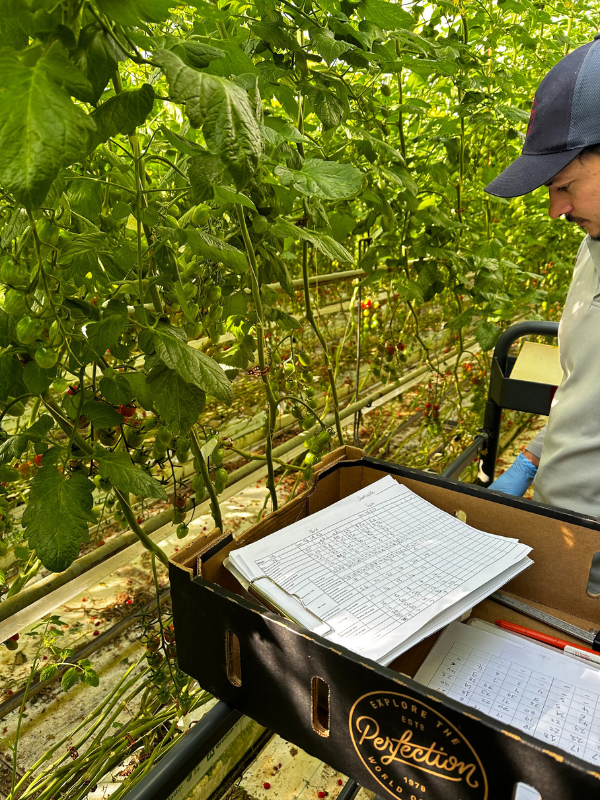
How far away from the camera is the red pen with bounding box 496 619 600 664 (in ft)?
2.41

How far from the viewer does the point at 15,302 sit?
25.6 inches

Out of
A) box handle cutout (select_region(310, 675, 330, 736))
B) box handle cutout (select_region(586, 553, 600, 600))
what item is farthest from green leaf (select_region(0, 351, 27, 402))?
box handle cutout (select_region(586, 553, 600, 600))

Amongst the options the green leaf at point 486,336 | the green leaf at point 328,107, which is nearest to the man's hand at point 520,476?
the green leaf at point 486,336

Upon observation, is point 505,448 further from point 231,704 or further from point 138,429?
point 231,704

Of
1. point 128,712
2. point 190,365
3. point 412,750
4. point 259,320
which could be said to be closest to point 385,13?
point 259,320

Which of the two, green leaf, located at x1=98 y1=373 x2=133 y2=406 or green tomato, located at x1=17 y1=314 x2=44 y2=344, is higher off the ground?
green tomato, located at x1=17 y1=314 x2=44 y2=344

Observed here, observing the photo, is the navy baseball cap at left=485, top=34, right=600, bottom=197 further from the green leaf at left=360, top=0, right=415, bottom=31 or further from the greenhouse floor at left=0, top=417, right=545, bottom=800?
the greenhouse floor at left=0, top=417, right=545, bottom=800

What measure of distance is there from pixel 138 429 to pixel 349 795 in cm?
71

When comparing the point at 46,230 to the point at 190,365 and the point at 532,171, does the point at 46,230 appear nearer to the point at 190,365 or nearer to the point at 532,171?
the point at 190,365

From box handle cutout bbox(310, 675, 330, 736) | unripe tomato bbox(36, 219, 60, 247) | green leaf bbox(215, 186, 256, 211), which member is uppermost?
green leaf bbox(215, 186, 256, 211)

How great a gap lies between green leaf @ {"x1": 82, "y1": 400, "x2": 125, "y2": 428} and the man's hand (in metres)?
1.11

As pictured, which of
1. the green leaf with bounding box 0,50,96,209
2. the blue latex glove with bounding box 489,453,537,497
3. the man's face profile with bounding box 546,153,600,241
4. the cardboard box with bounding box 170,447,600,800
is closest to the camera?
the green leaf with bounding box 0,50,96,209

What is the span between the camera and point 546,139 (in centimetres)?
103

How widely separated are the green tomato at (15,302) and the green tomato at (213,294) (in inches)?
12.2
